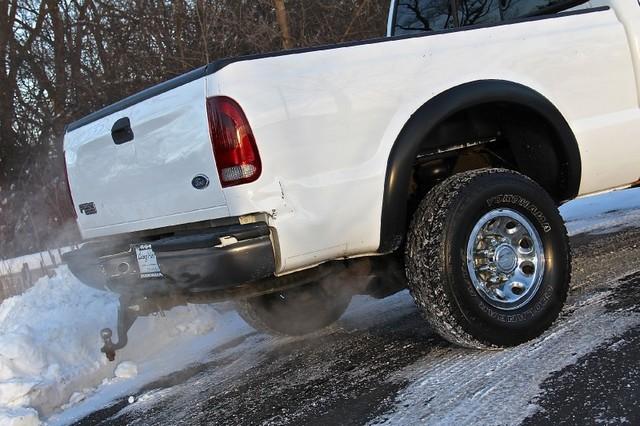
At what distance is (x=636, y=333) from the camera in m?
3.17

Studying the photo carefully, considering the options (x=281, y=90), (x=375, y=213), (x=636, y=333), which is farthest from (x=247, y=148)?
(x=636, y=333)

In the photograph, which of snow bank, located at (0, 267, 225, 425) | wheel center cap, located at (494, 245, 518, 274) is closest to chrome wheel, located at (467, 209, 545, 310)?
wheel center cap, located at (494, 245, 518, 274)

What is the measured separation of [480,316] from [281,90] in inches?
57.0

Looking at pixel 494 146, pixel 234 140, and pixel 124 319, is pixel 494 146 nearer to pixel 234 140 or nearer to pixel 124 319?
pixel 234 140

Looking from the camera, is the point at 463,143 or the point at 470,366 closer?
the point at 470,366

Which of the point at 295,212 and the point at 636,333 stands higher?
the point at 295,212

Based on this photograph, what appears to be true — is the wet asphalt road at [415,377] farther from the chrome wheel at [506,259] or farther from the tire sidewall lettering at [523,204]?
the tire sidewall lettering at [523,204]

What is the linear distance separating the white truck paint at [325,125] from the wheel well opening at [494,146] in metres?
0.14

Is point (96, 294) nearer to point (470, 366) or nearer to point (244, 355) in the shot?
point (244, 355)

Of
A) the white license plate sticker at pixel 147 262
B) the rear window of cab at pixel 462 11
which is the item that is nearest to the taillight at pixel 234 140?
the white license plate sticker at pixel 147 262

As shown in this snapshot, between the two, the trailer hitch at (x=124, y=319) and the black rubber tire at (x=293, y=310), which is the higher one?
the trailer hitch at (x=124, y=319)

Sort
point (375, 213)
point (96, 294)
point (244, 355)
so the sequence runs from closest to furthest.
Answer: point (375, 213), point (244, 355), point (96, 294)

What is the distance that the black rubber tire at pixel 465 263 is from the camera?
3.07m

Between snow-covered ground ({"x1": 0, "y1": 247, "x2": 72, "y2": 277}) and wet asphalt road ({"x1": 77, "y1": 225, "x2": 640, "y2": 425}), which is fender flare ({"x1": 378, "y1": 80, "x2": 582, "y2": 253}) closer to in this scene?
wet asphalt road ({"x1": 77, "y1": 225, "x2": 640, "y2": 425})
